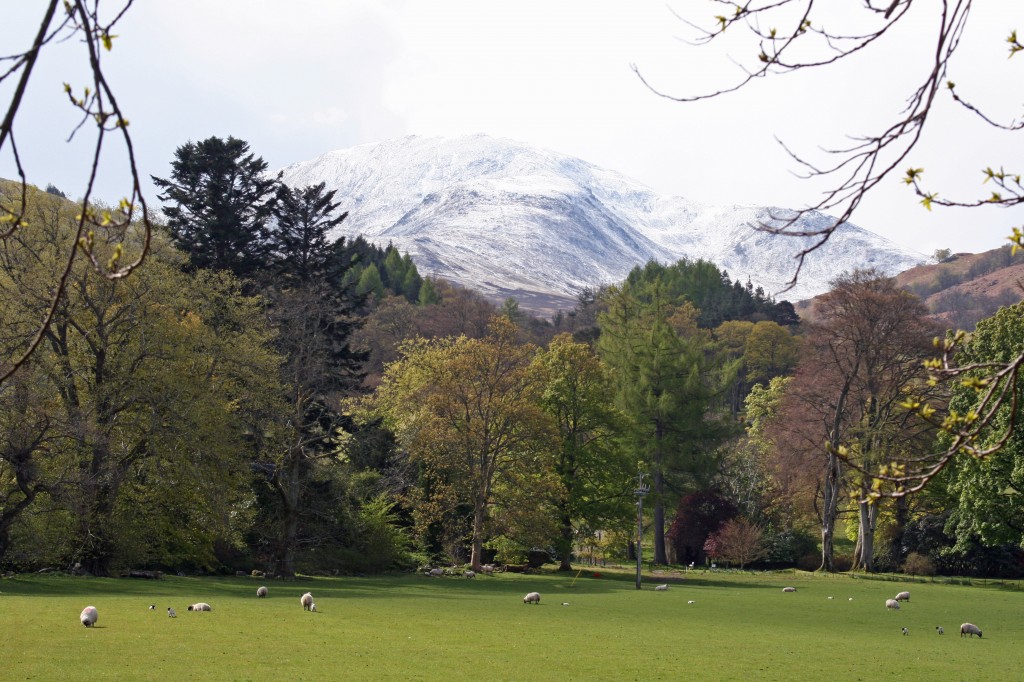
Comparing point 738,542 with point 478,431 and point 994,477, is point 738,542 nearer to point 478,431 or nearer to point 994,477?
point 994,477

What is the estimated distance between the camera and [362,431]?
45594mm

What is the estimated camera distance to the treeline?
3094 centimetres

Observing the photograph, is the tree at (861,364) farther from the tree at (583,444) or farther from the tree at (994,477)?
the tree at (583,444)

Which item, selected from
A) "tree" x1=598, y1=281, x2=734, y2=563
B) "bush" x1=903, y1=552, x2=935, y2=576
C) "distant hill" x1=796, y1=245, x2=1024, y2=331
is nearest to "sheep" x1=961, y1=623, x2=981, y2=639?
"bush" x1=903, y1=552, x2=935, y2=576

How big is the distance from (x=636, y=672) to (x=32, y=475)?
19.4 m

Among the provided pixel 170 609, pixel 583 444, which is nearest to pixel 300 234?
pixel 583 444

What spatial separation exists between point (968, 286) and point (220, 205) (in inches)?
6241

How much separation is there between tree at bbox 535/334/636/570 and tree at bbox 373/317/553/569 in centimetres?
198

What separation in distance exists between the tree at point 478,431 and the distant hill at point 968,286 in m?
105

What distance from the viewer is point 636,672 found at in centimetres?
1552

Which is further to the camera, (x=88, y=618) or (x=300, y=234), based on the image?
(x=300, y=234)

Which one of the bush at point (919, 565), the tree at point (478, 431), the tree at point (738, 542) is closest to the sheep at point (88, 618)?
the tree at point (478, 431)

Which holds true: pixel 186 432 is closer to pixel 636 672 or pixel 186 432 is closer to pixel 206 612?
pixel 206 612

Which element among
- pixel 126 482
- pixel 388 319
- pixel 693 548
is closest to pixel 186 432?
pixel 126 482
